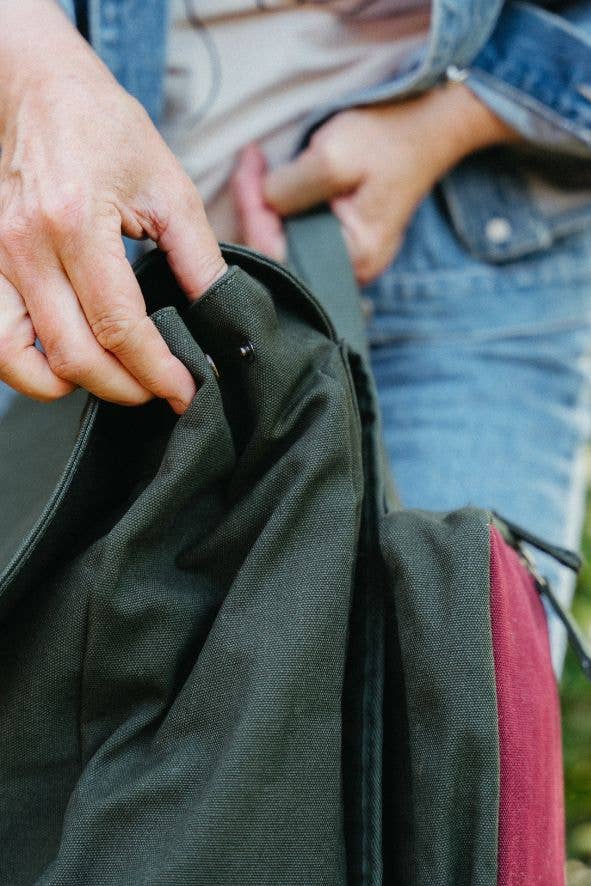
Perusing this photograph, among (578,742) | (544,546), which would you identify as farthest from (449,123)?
(578,742)

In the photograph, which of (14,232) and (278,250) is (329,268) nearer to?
(278,250)

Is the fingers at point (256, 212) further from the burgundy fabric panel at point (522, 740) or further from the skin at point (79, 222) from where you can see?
the burgundy fabric panel at point (522, 740)

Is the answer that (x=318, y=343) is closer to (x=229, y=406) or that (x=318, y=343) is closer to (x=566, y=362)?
(x=229, y=406)

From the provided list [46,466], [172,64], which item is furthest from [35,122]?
[172,64]

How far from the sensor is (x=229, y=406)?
709 millimetres

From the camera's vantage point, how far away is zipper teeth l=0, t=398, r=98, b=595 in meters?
0.63

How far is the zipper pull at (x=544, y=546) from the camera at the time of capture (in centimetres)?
83

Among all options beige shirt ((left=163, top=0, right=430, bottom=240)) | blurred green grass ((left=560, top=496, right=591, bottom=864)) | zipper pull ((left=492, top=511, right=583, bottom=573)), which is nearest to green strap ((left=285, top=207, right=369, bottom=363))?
beige shirt ((left=163, top=0, right=430, bottom=240))

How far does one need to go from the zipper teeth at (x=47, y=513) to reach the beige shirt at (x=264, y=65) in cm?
54

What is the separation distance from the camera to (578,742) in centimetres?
149

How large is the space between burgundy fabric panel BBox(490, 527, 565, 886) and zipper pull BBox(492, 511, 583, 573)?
77mm

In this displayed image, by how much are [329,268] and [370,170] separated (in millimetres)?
145

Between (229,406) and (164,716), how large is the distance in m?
0.23

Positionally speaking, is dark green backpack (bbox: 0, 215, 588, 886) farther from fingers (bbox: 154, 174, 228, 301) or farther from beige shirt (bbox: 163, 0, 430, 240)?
beige shirt (bbox: 163, 0, 430, 240)
